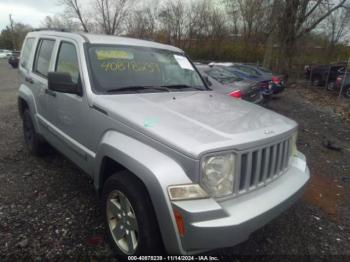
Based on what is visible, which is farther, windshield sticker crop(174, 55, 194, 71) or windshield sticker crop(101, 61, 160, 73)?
windshield sticker crop(174, 55, 194, 71)

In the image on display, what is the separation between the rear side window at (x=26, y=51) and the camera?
462 cm

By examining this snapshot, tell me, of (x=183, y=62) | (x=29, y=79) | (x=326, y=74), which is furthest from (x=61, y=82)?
(x=326, y=74)

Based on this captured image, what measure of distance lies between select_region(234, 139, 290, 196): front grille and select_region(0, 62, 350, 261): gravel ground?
83 centimetres

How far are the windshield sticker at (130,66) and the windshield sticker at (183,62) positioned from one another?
48 centimetres

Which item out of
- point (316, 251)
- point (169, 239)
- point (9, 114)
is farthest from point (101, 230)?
point (9, 114)

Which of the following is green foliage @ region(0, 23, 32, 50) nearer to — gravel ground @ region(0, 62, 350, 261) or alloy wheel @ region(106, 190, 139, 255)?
gravel ground @ region(0, 62, 350, 261)

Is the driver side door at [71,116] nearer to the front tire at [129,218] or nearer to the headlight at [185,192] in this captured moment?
the front tire at [129,218]

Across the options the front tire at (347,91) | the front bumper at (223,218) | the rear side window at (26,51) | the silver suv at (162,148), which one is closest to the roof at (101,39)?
the silver suv at (162,148)

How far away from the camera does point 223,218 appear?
1.94 meters

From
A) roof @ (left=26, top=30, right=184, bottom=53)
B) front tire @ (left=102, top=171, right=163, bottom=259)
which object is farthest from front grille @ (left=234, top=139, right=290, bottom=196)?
roof @ (left=26, top=30, right=184, bottom=53)

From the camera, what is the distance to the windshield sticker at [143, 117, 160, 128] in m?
2.25

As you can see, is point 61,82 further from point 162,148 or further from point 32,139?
point 32,139

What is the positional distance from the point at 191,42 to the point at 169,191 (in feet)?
109

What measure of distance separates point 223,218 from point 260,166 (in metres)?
0.57
